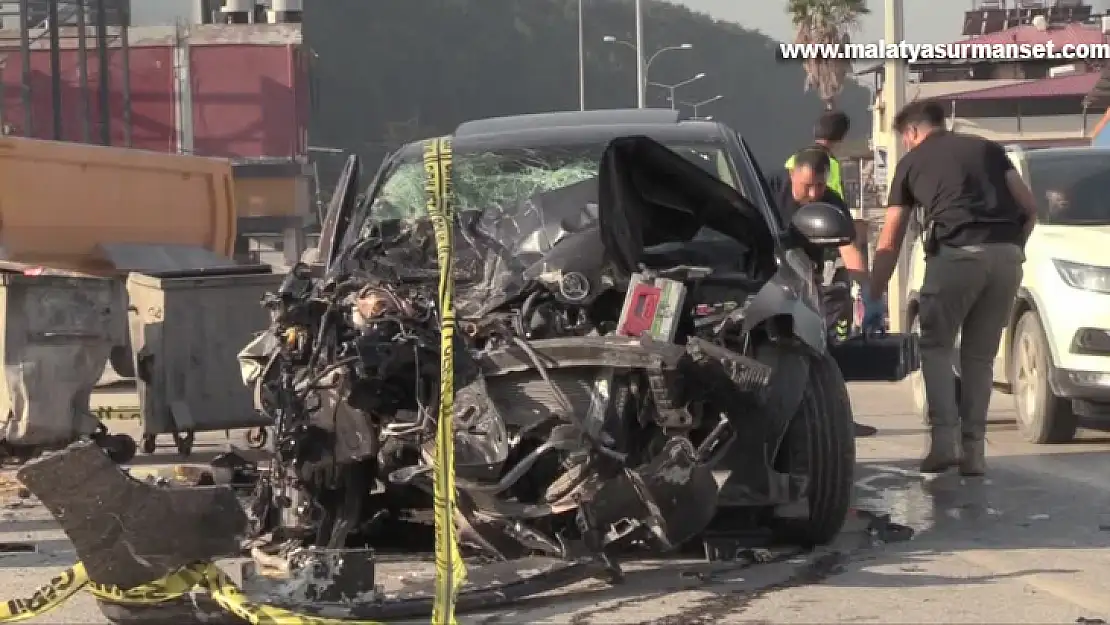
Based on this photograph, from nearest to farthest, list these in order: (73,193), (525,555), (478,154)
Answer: (525,555), (478,154), (73,193)

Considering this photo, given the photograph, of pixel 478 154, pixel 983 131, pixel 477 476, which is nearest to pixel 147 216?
pixel 478 154

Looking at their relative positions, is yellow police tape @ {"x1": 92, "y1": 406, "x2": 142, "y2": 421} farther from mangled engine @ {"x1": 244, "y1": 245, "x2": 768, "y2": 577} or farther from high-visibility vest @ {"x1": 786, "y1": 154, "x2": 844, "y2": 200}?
mangled engine @ {"x1": 244, "y1": 245, "x2": 768, "y2": 577}

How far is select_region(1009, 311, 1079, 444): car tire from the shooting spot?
964 centimetres

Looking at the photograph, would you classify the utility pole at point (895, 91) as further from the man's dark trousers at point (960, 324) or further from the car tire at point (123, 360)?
the car tire at point (123, 360)

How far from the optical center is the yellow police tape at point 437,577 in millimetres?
4879

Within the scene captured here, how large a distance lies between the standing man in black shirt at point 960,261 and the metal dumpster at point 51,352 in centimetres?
384

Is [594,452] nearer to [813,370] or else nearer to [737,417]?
[737,417]

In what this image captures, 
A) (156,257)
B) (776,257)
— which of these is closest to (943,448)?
(776,257)

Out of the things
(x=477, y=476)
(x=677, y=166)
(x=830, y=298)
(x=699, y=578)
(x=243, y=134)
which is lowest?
(x=699, y=578)

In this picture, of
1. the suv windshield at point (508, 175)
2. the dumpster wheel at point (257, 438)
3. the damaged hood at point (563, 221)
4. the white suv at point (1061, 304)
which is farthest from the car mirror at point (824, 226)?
the dumpster wheel at point (257, 438)

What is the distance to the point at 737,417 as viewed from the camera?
18.7 feet

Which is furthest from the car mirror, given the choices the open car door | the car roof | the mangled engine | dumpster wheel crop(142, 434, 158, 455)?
dumpster wheel crop(142, 434, 158, 455)

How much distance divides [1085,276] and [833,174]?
5.06ft

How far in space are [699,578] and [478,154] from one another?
7.81 ft
